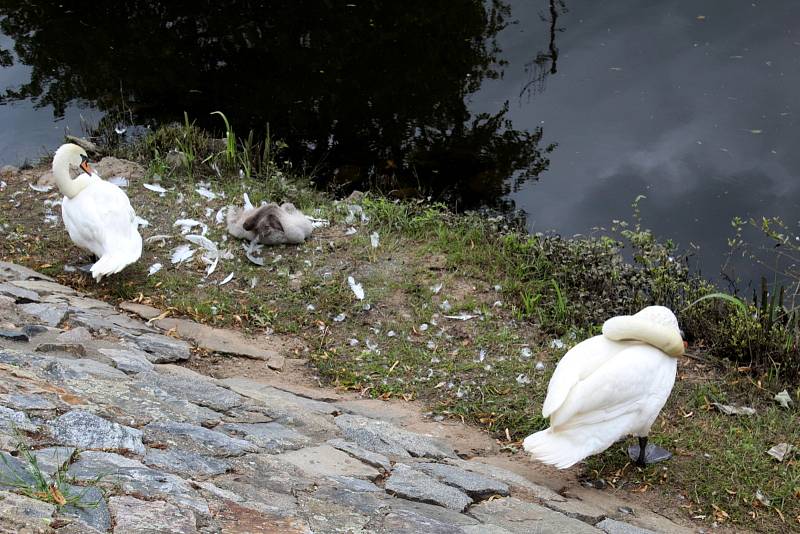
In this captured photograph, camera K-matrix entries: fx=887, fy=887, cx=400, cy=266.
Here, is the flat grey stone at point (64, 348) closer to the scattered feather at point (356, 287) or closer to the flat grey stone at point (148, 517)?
the flat grey stone at point (148, 517)

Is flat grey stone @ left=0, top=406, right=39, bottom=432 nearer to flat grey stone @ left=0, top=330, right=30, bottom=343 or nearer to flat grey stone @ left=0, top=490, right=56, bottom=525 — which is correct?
flat grey stone @ left=0, top=490, right=56, bottom=525

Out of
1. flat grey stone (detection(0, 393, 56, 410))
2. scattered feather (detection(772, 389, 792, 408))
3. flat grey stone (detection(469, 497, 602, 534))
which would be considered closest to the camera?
flat grey stone (detection(0, 393, 56, 410))

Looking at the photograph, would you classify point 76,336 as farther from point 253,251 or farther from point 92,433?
point 253,251

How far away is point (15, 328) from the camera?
492 centimetres

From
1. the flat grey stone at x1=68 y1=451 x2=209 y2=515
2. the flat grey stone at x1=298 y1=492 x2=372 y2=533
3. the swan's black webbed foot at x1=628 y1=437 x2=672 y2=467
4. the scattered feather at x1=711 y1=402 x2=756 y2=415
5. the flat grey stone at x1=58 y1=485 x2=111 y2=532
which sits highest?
the flat grey stone at x1=58 y1=485 x2=111 y2=532

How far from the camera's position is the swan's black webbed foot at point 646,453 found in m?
4.85

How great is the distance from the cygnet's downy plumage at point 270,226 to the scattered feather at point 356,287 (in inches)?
29.3

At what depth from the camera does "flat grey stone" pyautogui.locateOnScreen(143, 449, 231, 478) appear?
321cm

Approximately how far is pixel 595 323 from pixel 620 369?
2.05 metres

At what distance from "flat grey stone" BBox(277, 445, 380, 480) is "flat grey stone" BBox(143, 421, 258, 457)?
7.5 inches

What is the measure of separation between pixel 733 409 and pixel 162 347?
3598 mm

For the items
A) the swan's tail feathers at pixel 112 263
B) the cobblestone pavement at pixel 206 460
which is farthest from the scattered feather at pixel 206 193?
the cobblestone pavement at pixel 206 460

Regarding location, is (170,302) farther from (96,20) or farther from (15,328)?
(96,20)

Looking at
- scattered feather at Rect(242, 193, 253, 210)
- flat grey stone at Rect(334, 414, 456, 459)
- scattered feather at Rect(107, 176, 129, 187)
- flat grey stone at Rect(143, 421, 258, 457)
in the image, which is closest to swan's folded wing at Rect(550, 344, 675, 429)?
flat grey stone at Rect(334, 414, 456, 459)
